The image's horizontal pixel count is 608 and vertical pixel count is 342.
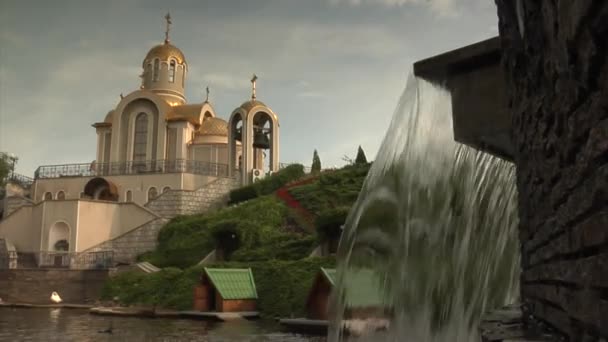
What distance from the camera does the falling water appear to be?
21.8 feet

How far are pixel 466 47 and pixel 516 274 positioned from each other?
268cm

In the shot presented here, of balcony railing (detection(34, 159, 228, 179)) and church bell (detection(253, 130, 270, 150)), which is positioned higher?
church bell (detection(253, 130, 270, 150))

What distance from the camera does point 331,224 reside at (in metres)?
26.0

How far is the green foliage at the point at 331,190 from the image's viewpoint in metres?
34.9

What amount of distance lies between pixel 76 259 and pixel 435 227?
29.9 meters

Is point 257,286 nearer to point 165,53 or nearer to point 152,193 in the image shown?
point 152,193

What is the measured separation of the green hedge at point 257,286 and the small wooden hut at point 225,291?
581 mm

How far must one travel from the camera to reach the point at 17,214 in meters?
38.4

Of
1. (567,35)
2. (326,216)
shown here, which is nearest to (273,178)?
(326,216)

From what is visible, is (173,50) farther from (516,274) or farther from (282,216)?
(516,274)

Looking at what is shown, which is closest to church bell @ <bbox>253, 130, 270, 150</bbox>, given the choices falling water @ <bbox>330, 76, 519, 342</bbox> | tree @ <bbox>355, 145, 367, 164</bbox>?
tree @ <bbox>355, 145, 367, 164</bbox>

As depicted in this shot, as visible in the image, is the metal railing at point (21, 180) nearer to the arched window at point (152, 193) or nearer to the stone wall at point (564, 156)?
the arched window at point (152, 193)

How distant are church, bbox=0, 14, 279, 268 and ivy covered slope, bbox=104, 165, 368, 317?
113 inches

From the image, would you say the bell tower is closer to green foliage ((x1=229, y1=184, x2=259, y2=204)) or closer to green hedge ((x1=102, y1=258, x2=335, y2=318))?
green foliage ((x1=229, y1=184, x2=259, y2=204))
